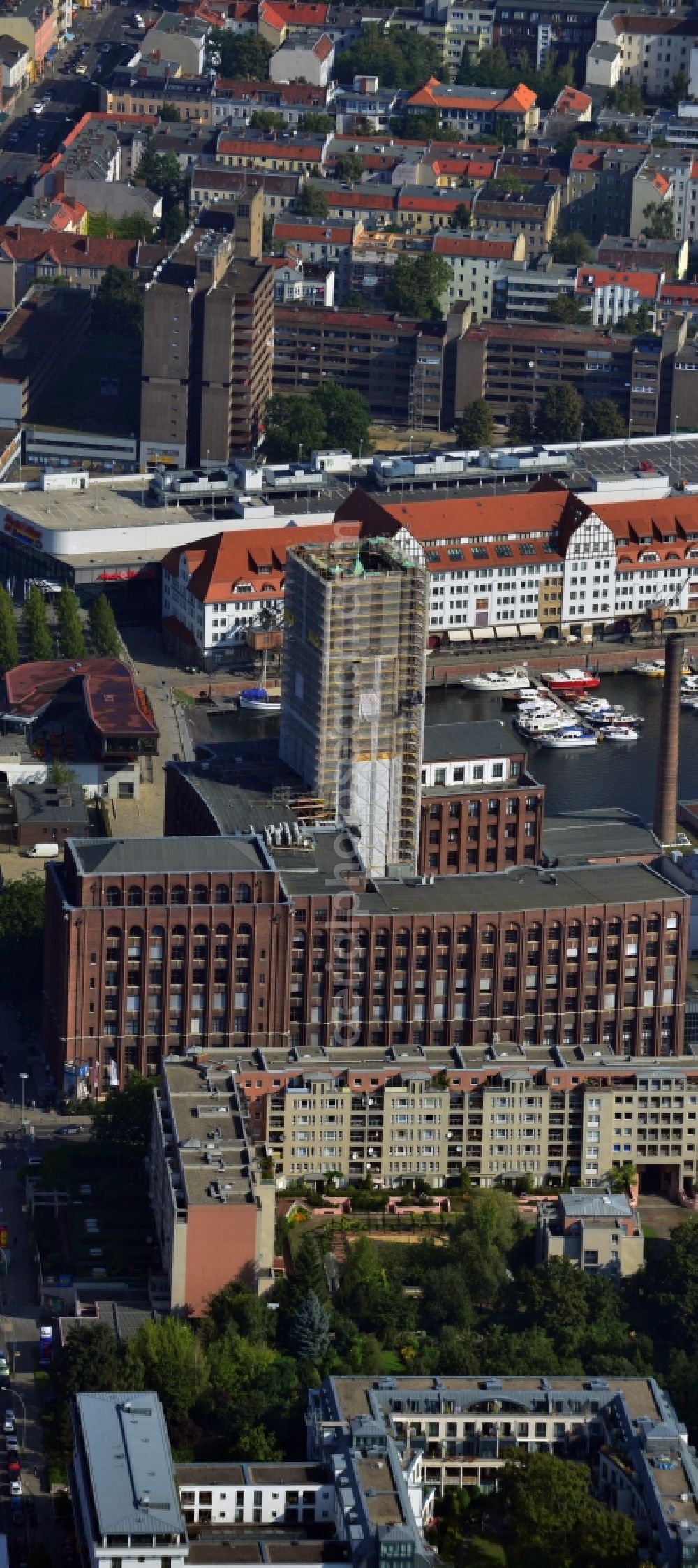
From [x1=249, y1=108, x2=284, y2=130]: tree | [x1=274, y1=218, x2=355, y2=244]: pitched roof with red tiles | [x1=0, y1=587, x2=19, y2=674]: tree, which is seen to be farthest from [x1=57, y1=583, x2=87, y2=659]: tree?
[x1=249, y1=108, x2=284, y2=130]: tree

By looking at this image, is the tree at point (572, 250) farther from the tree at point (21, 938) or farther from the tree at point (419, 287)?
the tree at point (21, 938)

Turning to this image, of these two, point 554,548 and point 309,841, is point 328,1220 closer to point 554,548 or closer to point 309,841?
Result: point 309,841

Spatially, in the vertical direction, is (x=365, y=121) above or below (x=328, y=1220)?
above

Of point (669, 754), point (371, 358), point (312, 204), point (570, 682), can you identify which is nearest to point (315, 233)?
point (312, 204)

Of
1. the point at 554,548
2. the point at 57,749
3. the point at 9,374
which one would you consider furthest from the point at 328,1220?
the point at 9,374

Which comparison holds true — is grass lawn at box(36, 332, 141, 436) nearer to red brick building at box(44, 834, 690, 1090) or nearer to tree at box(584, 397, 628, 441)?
tree at box(584, 397, 628, 441)

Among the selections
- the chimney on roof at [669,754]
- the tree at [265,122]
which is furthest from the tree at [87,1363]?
the tree at [265,122]

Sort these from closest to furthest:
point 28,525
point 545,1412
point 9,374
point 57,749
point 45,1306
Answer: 1. point 545,1412
2. point 45,1306
3. point 57,749
4. point 28,525
5. point 9,374
